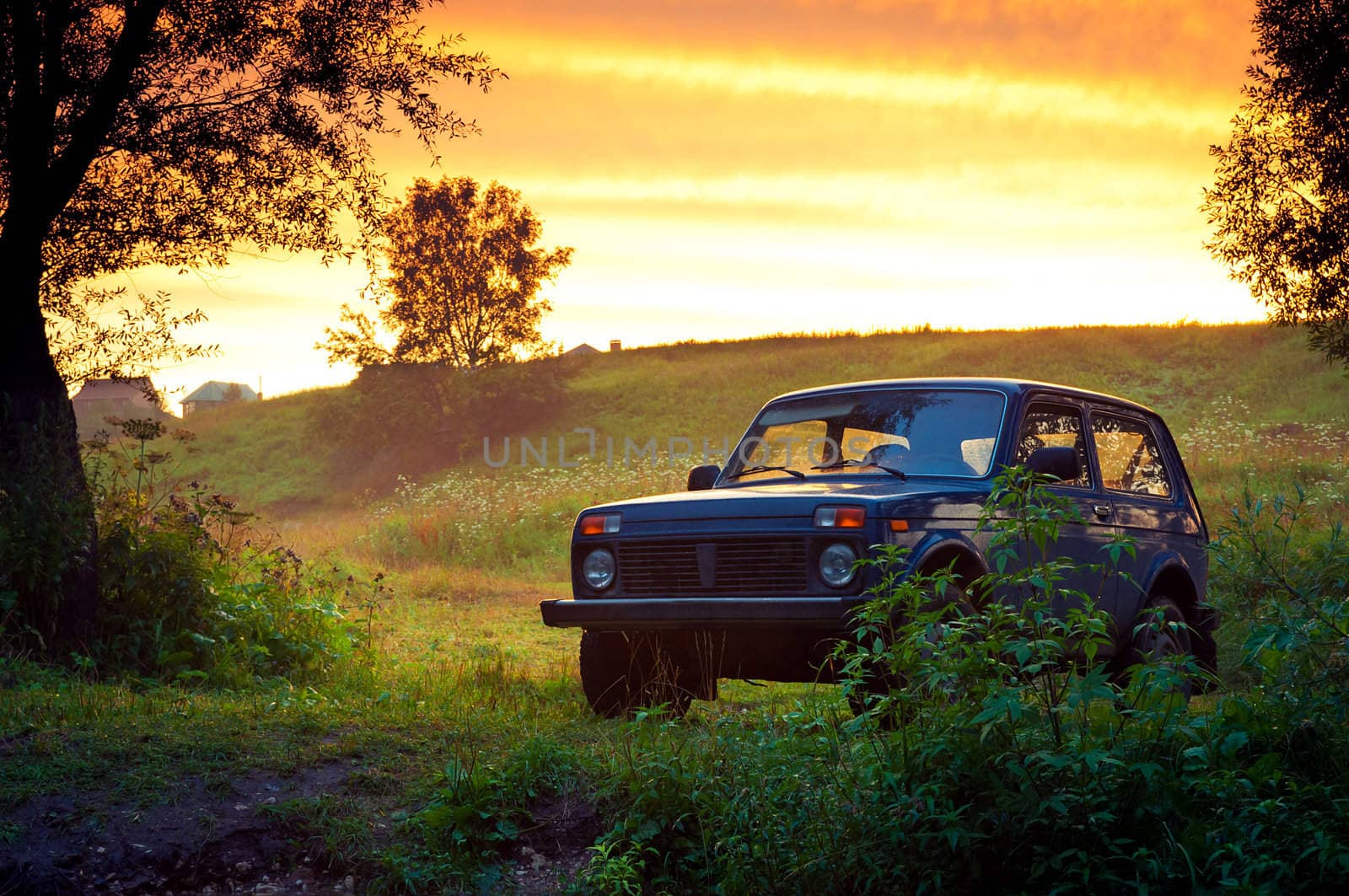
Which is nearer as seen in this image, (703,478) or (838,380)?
(703,478)

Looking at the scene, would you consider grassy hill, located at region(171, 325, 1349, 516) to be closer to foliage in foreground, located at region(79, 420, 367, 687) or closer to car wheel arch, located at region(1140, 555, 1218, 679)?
car wheel arch, located at region(1140, 555, 1218, 679)

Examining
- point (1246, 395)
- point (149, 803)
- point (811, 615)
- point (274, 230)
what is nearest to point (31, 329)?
point (274, 230)

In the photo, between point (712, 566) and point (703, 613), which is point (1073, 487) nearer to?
point (712, 566)

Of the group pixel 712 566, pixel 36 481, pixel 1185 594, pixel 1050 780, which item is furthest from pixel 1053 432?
pixel 36 481

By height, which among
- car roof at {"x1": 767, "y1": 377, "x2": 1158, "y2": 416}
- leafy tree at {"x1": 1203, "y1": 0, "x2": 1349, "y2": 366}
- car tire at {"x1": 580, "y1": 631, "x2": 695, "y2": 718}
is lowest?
car tire at {"x1": 580, "y1": 631, "x2": 695, "y2": 718}

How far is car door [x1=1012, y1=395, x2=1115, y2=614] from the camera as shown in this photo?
23.4ft

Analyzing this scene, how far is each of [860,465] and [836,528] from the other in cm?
131

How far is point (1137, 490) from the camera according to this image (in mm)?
8258

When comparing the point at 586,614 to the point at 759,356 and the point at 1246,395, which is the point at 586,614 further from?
the point at 759,356

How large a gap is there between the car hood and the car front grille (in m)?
0.14

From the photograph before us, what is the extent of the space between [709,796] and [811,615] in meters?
1.25

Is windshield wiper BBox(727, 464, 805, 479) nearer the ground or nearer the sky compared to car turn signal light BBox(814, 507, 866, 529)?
nearer the sky

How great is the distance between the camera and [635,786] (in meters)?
5.13

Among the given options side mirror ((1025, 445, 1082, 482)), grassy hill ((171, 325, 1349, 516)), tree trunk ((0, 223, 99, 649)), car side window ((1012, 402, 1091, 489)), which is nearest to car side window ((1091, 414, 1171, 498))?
car side window ((1012, 402, 1091, 489))
